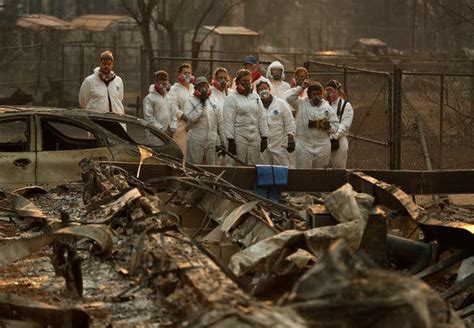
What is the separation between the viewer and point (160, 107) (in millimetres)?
21281

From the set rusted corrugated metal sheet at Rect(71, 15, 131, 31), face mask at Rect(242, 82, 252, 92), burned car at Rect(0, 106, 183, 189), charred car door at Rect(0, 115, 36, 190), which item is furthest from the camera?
rusted corrugated metal sheet at Rect(71, 15, 131, 31)

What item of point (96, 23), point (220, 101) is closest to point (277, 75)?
point (220, 101)

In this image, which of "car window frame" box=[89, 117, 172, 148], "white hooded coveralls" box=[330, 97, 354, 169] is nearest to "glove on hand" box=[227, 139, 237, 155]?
"white hooded coveralls" box=[330, 97, 354, 169]

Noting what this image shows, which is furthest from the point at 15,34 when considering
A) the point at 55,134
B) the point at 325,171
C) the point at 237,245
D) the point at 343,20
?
the point at 237,245

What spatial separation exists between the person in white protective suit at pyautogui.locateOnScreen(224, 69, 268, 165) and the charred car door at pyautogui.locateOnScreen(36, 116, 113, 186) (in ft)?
10.1

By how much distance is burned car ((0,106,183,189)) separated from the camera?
16719mm

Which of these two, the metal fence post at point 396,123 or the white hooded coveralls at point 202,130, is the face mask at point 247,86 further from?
the metal fence post at point 396,123

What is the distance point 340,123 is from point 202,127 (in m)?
2.17

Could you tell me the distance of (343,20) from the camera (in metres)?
70.9

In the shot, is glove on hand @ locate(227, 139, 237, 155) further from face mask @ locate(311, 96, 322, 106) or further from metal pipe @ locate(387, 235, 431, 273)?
metal pipe @ locate(387, 235, 431, 273)

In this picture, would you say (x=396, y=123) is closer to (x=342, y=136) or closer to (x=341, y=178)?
(x=342, y=136)

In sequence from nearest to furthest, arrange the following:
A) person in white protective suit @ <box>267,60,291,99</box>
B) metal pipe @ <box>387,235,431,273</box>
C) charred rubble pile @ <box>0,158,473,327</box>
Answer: charred rubble pile @ <box>0,158,473,327</box>, metal pipe @ <box>387,235,431,273</box>, person in white protective suit @ <box>267,60,291,99</box>

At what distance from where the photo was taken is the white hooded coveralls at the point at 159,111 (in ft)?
69.7

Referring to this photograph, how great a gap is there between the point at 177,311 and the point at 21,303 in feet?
2.72
